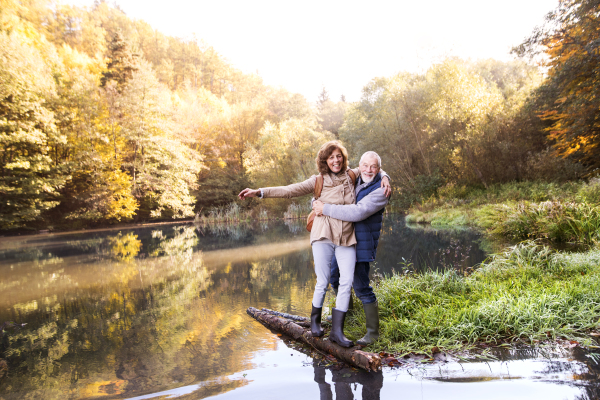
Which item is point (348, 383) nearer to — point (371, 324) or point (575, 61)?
point (371, 324)

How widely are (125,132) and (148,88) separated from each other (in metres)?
2.60

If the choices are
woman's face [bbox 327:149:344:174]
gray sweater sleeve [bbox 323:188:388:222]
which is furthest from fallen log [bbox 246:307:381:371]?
woman's face [bbox 327:149:344:174]

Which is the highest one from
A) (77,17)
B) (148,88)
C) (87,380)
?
(77,17)

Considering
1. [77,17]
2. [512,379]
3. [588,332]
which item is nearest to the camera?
[512,379]

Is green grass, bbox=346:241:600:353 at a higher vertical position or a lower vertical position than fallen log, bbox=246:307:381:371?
higher

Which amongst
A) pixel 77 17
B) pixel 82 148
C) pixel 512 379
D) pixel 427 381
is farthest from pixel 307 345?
pixel 77 17

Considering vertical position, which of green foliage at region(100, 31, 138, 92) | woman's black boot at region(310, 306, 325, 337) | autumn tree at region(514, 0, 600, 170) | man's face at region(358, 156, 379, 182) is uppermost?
green foliage at region(100, 31, 138, 92)

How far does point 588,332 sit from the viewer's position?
242 centimetres

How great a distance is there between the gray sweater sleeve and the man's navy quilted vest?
8 centimetres

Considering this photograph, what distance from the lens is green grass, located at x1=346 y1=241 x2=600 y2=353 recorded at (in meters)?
2.46

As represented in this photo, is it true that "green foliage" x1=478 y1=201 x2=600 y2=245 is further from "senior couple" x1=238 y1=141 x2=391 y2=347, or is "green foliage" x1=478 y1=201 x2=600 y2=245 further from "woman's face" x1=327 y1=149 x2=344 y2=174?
"woman's face" x1=327 y1=149 x2=344 y2=174

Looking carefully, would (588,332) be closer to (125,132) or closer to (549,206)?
(549,206)

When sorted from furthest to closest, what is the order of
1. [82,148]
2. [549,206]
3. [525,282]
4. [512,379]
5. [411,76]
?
[411,76]
[82,148]
[549,206]
[525,282]
[512,379]

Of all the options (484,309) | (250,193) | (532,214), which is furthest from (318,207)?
→ (532,214)
